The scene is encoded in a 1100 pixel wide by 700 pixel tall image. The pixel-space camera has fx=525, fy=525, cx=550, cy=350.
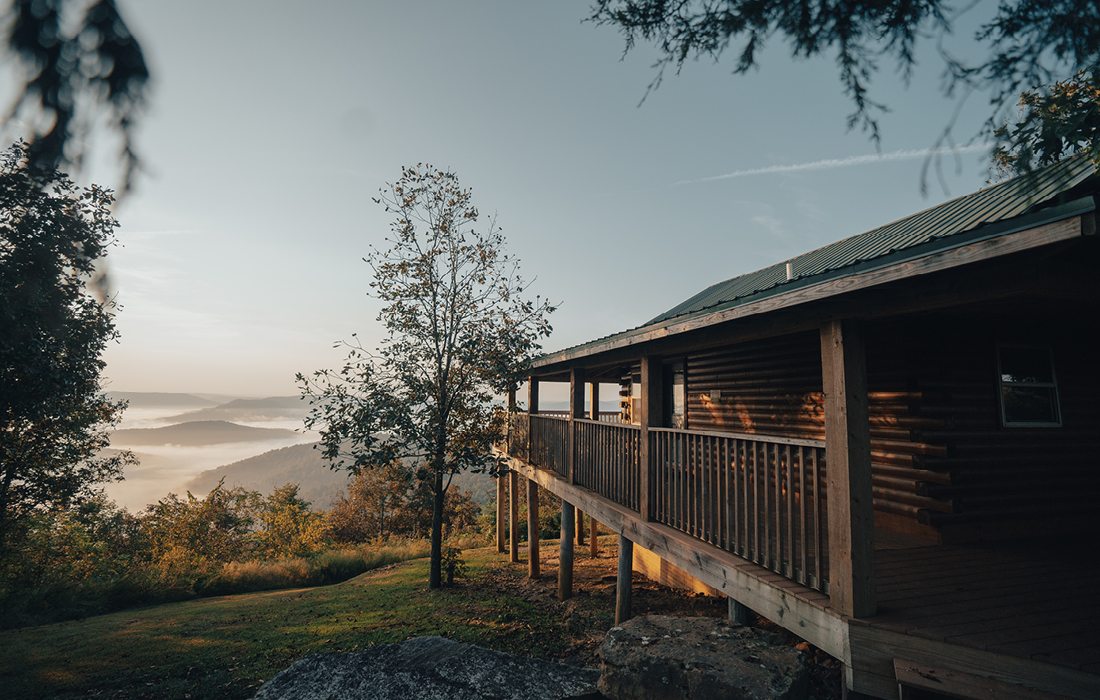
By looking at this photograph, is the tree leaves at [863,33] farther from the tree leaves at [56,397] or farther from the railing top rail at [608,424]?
the railing top rail at [608,424]

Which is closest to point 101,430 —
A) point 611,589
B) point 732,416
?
point 611,589

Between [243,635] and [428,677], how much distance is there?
627 cm

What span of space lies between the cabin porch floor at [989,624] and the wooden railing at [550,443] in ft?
20.7

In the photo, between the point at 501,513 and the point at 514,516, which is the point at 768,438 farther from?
the point at 501,513

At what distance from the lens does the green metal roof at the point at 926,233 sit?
10.3ft

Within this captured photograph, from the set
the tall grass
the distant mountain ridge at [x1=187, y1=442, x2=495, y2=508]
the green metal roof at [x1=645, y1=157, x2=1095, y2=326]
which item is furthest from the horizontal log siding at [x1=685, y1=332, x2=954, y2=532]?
the distant mountain ridge at [x1=187, y1=442, x2=495, y2=508]

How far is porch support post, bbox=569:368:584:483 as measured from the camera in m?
10.4

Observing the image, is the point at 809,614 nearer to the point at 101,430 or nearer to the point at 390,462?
the point at 390,462

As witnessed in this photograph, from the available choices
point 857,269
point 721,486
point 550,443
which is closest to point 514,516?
point 550,443

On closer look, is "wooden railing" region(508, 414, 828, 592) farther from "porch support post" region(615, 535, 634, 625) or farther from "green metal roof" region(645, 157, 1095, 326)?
"green metal roof" region(645, 157, 1095, 326)

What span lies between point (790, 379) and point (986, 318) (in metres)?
2.86

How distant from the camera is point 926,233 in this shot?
8000mm

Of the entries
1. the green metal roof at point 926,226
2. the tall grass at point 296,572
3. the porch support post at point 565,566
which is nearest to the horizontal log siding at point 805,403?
the green metal roof at point 926,226

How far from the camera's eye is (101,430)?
16609mm
